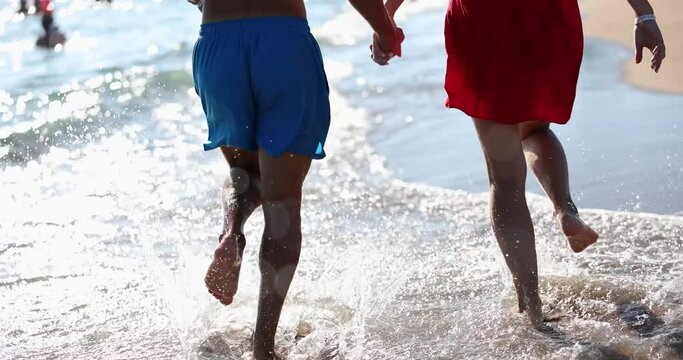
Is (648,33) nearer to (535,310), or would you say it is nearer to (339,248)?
(535,310)

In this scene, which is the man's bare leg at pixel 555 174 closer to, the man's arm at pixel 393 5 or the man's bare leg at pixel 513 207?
the man's bare leg at pixel 513 207

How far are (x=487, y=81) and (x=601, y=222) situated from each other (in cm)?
168

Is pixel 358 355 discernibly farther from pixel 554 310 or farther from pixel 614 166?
pixel 614 166

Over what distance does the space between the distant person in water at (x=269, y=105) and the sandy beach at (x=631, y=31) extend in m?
4.80

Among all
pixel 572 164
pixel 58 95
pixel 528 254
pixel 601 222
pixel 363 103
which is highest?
pixel 528 254

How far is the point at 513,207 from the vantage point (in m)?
3.82

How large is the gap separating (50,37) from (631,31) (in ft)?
28.6

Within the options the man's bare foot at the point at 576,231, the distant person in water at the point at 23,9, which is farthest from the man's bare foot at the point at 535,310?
the distant person in water at the point at 23,9

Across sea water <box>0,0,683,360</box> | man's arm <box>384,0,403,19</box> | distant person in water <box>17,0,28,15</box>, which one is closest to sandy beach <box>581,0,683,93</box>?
sea water <box>0,0,683,360</box>

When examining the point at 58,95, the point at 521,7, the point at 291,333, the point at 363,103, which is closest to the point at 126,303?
the point at 291,333

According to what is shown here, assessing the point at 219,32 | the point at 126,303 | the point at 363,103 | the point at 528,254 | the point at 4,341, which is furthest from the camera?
the point at 363,103

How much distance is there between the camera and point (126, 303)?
178 inches

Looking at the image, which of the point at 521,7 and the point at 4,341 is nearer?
the point at 521,7

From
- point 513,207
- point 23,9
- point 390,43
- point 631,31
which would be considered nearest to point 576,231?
point 513,207
